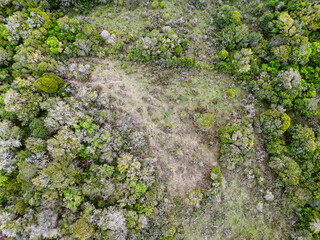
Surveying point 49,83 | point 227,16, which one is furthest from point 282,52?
point 49,83

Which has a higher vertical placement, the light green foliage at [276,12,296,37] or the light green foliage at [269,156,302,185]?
the light green foliage at [276,12,296,37]

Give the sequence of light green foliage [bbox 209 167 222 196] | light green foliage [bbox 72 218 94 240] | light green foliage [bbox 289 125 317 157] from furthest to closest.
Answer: light green foliage [bbox 209 167 222 196], light green foliage [bbox 289 125 317 157], light green foliage [bbox 72 218 94 240]

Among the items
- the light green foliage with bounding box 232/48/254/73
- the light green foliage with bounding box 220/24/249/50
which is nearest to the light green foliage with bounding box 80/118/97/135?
the light green foliage with bounding box 232/48/254/73

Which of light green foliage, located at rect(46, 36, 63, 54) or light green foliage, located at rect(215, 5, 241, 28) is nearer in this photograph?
light green foliage, located at rect(46, 36, 63, 54)

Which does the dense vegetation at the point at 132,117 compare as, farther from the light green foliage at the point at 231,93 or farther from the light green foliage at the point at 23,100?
the light green foliage at the point at 231,93

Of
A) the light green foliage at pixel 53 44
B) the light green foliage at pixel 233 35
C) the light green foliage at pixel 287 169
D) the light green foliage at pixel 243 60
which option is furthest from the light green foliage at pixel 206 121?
the light green foliage at pixel 53 44

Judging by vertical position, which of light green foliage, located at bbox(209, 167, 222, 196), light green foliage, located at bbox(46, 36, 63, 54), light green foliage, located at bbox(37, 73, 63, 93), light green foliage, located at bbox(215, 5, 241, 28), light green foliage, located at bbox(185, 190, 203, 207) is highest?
light green foliage, located at bbox(215, 5, 241, 28)

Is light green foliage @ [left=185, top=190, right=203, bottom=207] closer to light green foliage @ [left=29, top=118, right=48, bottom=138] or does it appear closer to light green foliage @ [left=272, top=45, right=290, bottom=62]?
light green foliage @ [left=29, top=118, right=48, bottom=138]
